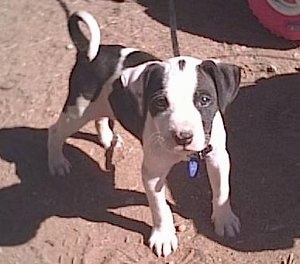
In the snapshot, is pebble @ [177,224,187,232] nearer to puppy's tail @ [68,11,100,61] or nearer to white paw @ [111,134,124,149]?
white paw @ [111,134,124,149]

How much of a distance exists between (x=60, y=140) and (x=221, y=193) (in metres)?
0.80

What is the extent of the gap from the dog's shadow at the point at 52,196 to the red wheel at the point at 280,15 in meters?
1.26

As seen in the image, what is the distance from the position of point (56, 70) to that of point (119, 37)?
1.40ft

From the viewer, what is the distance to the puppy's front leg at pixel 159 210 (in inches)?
116

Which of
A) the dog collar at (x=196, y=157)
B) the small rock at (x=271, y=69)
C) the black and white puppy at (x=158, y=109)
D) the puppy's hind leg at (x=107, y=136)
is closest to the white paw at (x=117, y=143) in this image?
the puppy's hind leg at (x=107, y=136)

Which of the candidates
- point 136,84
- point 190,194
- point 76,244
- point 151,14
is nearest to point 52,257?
point 76,244

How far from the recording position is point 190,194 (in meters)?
3.40

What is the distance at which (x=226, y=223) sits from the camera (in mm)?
3189

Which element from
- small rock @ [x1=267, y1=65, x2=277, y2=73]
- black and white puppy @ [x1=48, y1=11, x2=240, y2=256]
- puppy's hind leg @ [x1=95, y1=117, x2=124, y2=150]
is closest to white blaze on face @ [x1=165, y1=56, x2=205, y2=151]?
black and white puppy @ [x1=48, y1=11, x2=240, y2=256]

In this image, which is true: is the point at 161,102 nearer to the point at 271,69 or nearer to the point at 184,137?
the point at 184,137

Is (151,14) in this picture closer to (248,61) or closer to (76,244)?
(248,61)

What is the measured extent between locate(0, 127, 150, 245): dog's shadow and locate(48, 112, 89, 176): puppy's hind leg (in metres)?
0.04

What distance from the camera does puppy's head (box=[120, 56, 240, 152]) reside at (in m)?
2.61

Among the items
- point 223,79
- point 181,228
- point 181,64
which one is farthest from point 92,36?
point 181,228
